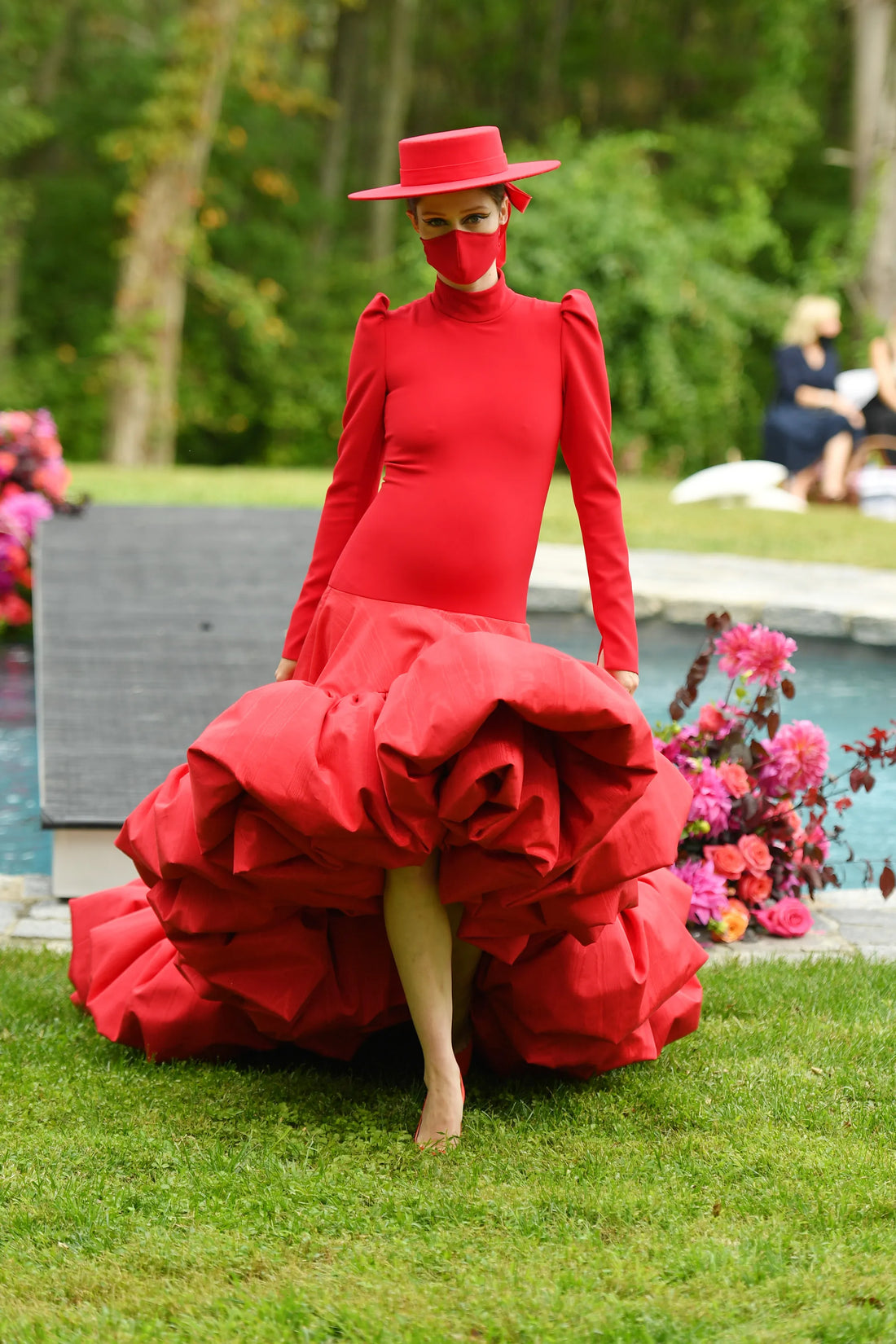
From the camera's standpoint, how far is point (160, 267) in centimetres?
1481

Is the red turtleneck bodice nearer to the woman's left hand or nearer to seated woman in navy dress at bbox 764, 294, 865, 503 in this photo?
the woman's left hand

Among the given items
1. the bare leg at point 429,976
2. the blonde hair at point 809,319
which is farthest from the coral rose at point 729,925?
the blonde hair at point 809,319

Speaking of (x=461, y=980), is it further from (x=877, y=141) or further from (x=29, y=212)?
(x=877, y=141)

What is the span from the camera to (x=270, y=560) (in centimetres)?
696

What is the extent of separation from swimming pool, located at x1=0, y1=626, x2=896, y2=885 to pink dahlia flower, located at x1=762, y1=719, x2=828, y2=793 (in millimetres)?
1486

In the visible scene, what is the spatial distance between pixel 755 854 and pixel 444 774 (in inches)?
69.9

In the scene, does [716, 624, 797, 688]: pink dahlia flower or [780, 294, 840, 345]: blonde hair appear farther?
[780, 294, 840, 345]: blonde hair

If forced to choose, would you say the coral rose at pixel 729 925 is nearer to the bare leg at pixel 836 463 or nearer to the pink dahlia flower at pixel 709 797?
the pink dahlia flower at pixel 709 797

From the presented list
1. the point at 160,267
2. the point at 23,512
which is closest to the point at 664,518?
the point at 23,512

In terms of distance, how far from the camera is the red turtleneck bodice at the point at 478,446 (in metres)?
2.71

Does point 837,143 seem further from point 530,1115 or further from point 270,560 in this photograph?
point 530,1115

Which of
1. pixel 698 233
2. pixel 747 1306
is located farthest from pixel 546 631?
pixel 698 233

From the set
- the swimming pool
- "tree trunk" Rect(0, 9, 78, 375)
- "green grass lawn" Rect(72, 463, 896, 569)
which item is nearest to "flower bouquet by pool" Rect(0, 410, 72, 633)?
the swimming pool

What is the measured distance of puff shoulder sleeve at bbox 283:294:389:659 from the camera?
2795 mm
